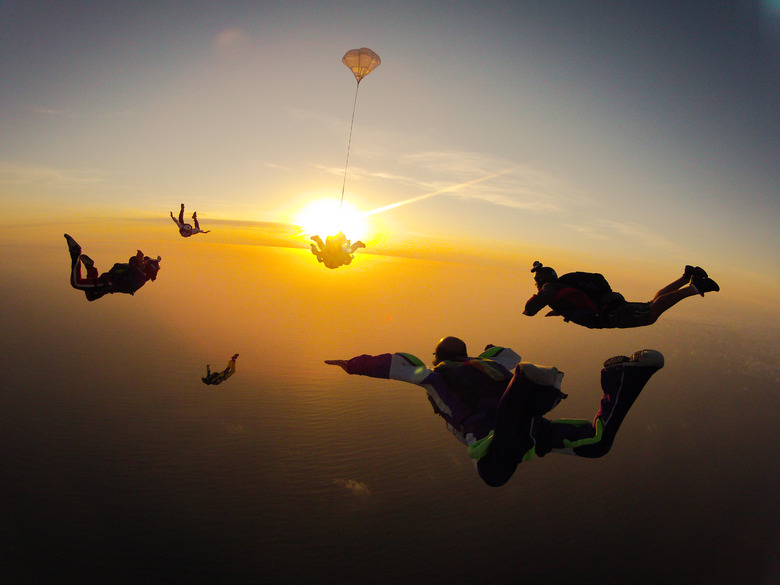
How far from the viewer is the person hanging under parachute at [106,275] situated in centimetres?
586

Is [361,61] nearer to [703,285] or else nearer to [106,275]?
[106,275]

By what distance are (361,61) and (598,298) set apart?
10.7m

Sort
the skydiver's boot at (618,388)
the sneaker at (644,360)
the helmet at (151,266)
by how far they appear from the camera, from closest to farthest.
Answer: the sneaker at (644,360)
the skydiver's boot at (618,388)
the helmet at (151,266)

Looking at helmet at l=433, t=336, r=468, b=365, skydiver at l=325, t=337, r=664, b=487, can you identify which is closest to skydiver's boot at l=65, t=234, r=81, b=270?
skydiver at l=325, t=337, r=664, b=487

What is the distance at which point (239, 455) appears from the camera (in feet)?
123

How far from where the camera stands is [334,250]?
9.28m

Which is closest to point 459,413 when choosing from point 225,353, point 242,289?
point 225,353

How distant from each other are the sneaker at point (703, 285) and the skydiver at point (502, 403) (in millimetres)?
791

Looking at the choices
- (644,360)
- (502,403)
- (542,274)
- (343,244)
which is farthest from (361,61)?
(502,403)

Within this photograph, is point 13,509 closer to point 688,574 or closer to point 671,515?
point 688,574

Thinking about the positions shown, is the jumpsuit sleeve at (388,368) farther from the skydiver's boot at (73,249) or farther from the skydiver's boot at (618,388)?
the skydiver's boot at (73,249)

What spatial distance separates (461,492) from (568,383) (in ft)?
172

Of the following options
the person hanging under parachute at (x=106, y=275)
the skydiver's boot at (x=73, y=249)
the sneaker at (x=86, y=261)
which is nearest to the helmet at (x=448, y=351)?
the person hanging under parachute at (x=106, y=275)

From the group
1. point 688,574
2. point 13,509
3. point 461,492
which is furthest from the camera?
point 461,492
